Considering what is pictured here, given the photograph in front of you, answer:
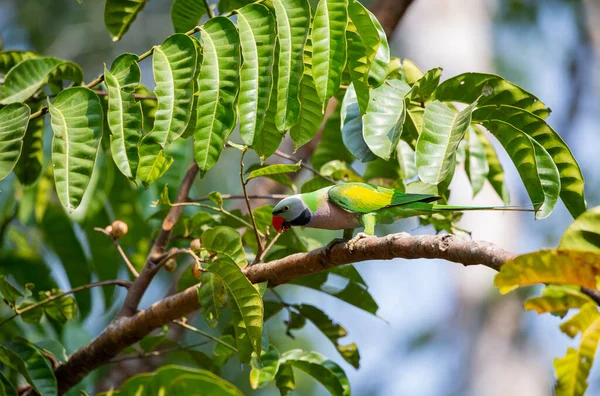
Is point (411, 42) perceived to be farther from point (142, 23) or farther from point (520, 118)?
point (520, 118)

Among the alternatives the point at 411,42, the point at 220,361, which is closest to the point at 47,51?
the point at 411,42

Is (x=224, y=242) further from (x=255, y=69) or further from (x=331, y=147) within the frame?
(x=331, y=147)

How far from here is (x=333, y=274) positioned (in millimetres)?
2691

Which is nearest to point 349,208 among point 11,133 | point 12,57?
point 11,133

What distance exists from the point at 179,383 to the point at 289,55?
0.96 meters

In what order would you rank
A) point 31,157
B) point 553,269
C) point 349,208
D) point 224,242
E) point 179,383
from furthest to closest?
point 31,157 → point 349,208 → point 224,242 → point 179,383 → point 553,269

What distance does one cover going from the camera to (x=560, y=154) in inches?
80.6

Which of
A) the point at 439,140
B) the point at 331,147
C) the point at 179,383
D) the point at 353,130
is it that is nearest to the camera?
the point at 179,383

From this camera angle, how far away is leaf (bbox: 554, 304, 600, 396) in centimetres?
123

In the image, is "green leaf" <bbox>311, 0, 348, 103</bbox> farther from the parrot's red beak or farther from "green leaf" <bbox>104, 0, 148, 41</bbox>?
"green leaf" <bbox>104, 0, 148, 41</bbox>

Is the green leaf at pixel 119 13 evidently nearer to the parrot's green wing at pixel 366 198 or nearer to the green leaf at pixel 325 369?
the parrot's green wing at pixel 366 198

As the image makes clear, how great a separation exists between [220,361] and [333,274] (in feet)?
2.00

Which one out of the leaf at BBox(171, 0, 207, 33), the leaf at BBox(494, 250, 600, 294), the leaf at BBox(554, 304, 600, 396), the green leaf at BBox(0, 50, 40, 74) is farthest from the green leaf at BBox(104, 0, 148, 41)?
the leaf at BBox(554, 304, 600, 396)

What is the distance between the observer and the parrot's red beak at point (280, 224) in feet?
8.57
